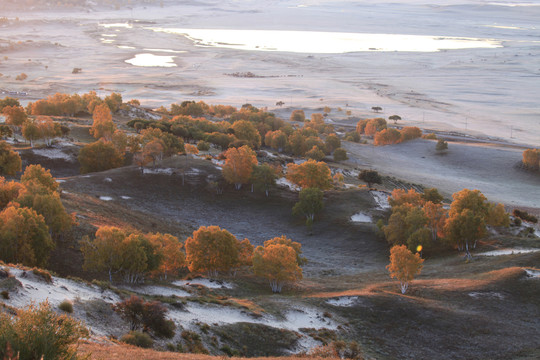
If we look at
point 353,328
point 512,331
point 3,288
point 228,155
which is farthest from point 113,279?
point 228,155

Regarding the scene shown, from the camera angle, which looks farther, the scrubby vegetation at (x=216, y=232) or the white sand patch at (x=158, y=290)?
the white sand patch at (x=158, y=290)

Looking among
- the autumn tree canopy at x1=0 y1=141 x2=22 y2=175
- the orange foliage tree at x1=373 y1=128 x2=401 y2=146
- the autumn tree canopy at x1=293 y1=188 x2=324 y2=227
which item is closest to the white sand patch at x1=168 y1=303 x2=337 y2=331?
the autumn tree canopy at x1=293 y1=188 x2=324 y2=227

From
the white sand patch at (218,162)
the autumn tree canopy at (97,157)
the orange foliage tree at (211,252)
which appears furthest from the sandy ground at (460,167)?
the orange foliage tree at (211,252)

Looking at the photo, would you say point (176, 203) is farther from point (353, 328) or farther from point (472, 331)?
point (472, 331)

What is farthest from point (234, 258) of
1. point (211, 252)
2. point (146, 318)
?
point (146, 318)

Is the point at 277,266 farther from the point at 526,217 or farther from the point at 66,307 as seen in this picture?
the point at 526,217

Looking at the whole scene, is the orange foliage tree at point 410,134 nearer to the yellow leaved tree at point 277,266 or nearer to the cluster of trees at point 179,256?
the cluster of trees at point 179,256
